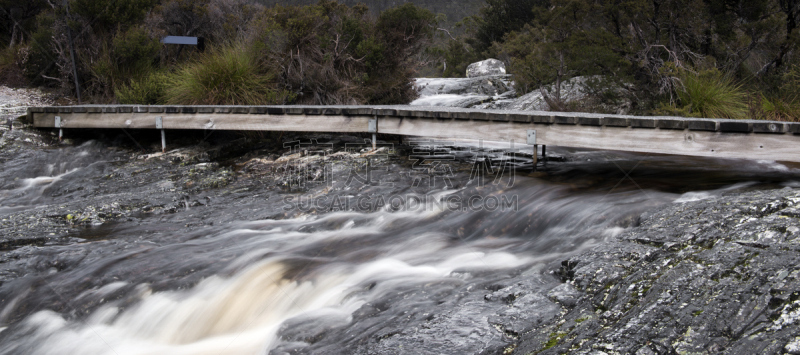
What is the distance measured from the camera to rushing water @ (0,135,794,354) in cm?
322

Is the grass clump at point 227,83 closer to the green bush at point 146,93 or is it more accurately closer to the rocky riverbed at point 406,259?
the green bush at point 146,93

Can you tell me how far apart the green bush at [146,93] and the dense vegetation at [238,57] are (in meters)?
0.02

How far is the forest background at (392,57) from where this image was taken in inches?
337

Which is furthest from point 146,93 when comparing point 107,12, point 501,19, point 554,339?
point 501,19

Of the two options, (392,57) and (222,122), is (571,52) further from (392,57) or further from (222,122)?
(222,122)

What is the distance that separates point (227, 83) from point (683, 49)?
7328 mm

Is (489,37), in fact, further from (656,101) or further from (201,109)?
(201,109)

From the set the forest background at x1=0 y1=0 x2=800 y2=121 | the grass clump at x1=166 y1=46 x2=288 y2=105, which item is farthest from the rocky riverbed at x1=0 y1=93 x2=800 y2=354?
A: the grass clump at x1=166 y1=46 x2=288 y2=105

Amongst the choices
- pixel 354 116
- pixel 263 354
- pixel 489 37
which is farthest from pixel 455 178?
pixel 489 37

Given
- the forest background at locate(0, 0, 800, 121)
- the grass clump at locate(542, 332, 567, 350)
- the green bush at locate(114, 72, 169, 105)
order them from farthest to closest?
the green bush at locate(114, 72, 169, 105) → the forest background at locate(0, 0, 800, 121) → the grass clump at locate(542, 332, 567, 350)

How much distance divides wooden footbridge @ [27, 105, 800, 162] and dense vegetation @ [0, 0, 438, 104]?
3.33ft

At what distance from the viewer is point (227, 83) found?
909 centimetres

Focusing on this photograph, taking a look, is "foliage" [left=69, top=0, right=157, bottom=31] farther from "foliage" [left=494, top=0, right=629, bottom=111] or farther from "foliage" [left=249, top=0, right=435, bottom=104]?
"foliage" [left=494, top=0, right=629, bottom=111]

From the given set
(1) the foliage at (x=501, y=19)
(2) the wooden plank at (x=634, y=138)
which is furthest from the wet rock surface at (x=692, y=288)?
(1) the foliage at (x=501, y=19)
